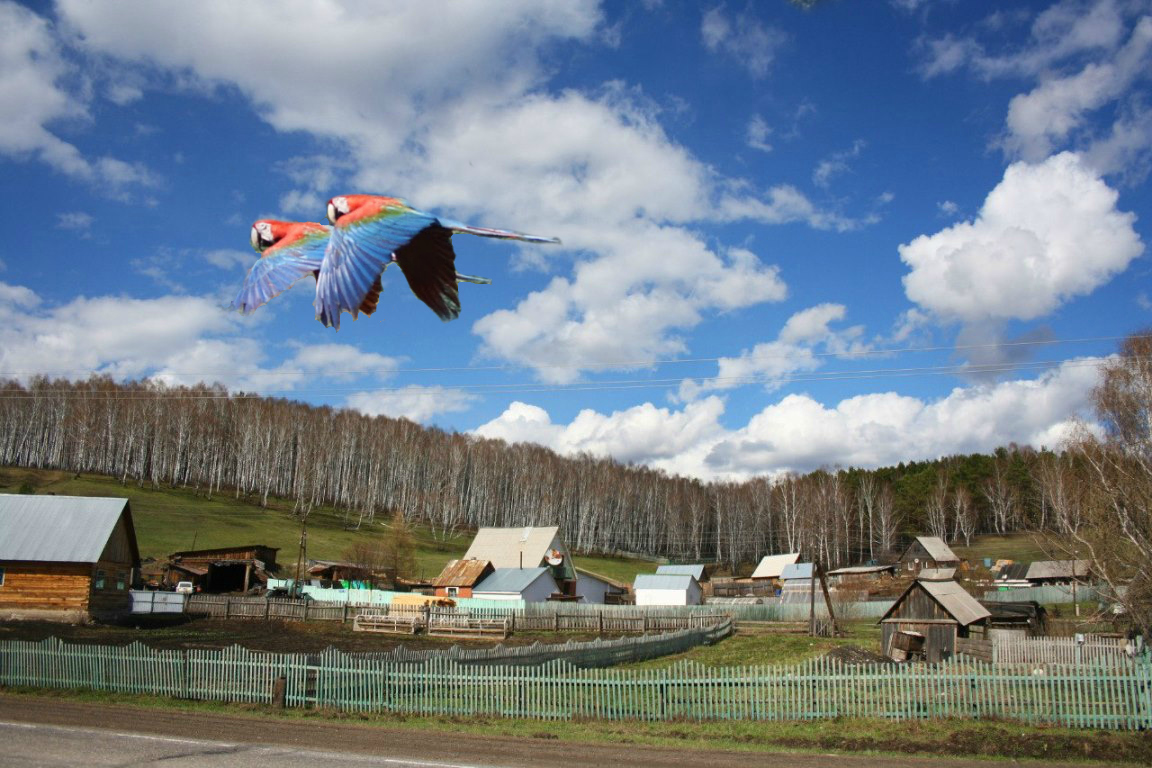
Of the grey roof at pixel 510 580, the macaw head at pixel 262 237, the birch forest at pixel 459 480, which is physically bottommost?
the grey roof at pixel 510 580

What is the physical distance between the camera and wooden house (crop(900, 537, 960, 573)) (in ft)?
288

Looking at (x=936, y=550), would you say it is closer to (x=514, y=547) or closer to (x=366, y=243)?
(x=514, y=547)

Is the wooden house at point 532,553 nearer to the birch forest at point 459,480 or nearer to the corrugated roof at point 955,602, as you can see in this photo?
the corrugated roof at point 955,602

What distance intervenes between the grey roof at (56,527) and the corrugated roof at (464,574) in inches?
907

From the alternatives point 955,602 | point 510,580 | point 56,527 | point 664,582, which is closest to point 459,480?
point 664,582

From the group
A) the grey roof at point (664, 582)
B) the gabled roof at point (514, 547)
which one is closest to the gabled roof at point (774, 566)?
the grey roof at point (664, 582)

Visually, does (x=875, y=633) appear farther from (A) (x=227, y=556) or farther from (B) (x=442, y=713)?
(A) (x=227, y=556)

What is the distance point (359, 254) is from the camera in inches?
264

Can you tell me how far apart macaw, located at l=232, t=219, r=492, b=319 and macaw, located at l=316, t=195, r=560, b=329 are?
25 centimetres

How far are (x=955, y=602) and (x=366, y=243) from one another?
29.7 m

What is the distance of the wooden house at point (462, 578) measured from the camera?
5872cm

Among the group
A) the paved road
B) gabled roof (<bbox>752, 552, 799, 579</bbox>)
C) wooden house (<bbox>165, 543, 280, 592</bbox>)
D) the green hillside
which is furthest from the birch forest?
the paved road

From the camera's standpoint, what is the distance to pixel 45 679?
21.6m

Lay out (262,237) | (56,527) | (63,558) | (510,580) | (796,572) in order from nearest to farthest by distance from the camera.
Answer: (262,237), (63,558), (56,527), (510,580), (796,572)
